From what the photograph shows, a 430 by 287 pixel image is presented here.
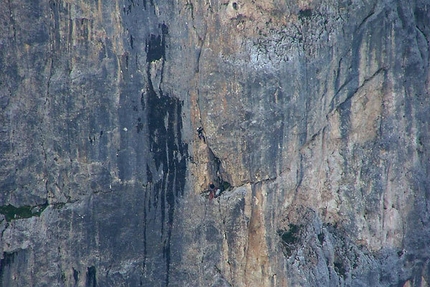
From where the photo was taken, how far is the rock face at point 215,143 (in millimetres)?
14078

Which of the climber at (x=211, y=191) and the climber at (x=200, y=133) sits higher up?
the climber at (x=200, y=133)

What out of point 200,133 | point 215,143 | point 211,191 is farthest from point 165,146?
point 211,191

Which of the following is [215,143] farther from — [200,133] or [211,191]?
[211,191]

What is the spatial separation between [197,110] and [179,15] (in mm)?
2664

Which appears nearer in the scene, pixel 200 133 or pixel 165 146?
pixel 165 146

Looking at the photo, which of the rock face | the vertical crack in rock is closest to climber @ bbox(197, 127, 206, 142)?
the rock face

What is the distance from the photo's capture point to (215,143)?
15039 millimetres

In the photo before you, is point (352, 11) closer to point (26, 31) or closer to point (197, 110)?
point (197, 110)

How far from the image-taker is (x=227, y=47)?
14.4 m

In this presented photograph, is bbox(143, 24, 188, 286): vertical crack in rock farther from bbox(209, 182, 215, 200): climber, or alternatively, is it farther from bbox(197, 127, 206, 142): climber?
bbox(209, 182, 215, 200): climber

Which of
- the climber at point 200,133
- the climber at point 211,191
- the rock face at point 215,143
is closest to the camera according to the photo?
the rock face at point 215,143

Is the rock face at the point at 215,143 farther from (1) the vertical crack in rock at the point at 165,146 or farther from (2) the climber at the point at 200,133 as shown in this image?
(2) the climber at the point at 200,133

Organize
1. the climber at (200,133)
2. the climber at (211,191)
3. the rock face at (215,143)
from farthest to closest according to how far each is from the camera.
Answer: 1. the climber at (211,191)
2. the climber at (200,133)
3. the rock face at (215,143)

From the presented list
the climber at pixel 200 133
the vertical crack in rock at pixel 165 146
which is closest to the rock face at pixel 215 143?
the vertical crack in rock at pixel 165 146
